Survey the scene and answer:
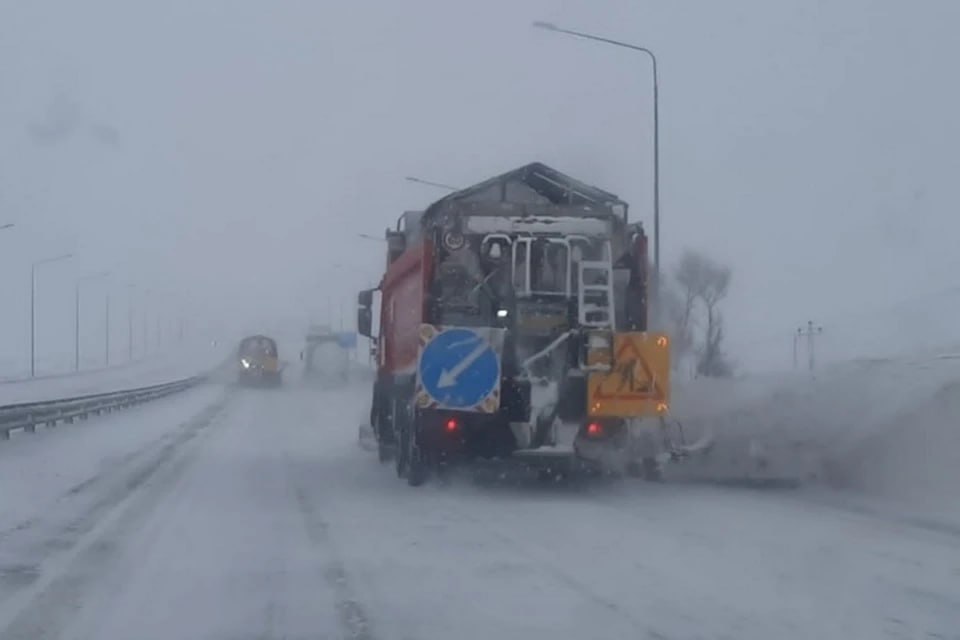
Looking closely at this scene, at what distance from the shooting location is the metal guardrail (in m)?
33.0

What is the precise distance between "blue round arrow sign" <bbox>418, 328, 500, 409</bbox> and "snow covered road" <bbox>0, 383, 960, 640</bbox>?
1319mm

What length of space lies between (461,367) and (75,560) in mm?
6857

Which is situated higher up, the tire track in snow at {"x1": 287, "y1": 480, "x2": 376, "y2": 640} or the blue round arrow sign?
the blue round arrow sign

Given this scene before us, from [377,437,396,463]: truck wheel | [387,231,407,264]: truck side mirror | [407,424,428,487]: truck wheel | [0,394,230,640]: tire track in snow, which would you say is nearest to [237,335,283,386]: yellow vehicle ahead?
[377,437,396,463]: truck wheel

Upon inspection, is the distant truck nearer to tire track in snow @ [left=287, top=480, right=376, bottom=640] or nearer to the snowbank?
the snowbank

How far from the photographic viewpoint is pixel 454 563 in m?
13.9

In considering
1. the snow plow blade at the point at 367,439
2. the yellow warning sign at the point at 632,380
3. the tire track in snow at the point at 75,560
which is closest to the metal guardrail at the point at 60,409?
the snow plow blade at the point at 367,439

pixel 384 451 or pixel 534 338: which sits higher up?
pixel 534 338

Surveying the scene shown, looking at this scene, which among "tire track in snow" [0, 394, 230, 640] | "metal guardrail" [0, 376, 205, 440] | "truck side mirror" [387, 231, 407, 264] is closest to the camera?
"tire track in snow" [0, 394, 230, 640]

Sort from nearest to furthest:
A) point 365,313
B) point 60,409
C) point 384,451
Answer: point 384,451 → point 365,313 → point 60,409

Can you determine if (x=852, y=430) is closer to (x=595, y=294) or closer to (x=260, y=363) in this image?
(x=595, y=294)

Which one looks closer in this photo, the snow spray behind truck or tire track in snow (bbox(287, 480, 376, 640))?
tire track in snow (bbox(287, 480, 376, 640))

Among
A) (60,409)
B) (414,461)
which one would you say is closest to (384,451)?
(414,461)

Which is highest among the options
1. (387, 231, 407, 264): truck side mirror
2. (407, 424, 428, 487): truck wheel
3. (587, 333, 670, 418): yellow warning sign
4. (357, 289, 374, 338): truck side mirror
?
(387, 231, 407, 264): truck side mirror
